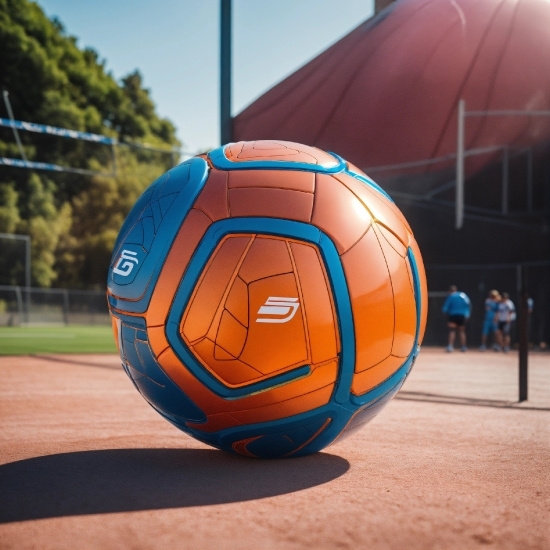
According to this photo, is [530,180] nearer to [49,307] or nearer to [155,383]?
[49,307]

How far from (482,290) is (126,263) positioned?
20.3 meters

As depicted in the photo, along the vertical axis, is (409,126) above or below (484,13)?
below

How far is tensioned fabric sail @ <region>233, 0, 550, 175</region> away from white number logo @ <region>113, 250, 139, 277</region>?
16.7 meters

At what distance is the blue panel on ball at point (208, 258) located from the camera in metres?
3.50

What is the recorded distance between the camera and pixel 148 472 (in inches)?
149

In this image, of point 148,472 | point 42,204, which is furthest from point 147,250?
point 42,204

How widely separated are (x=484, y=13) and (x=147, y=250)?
65.5ft

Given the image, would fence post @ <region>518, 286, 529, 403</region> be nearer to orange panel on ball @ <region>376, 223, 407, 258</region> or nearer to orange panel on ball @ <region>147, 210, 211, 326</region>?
orange panel on ball @ <region>376, 223, 407, 258</region>

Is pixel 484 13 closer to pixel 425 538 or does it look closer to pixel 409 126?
pixel 409 126

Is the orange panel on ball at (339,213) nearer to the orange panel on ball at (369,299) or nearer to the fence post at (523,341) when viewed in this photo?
the orange panel on ball at (369,299)

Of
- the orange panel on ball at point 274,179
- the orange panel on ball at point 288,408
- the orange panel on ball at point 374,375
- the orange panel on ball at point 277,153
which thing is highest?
the orange panel on ball at point 277,153

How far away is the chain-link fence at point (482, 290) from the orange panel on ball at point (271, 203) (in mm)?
18751

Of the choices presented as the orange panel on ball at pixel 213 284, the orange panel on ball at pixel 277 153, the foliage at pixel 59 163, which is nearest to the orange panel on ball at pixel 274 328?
the orange panel on ball at pixel 213 284

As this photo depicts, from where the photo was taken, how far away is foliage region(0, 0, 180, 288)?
3888cm
